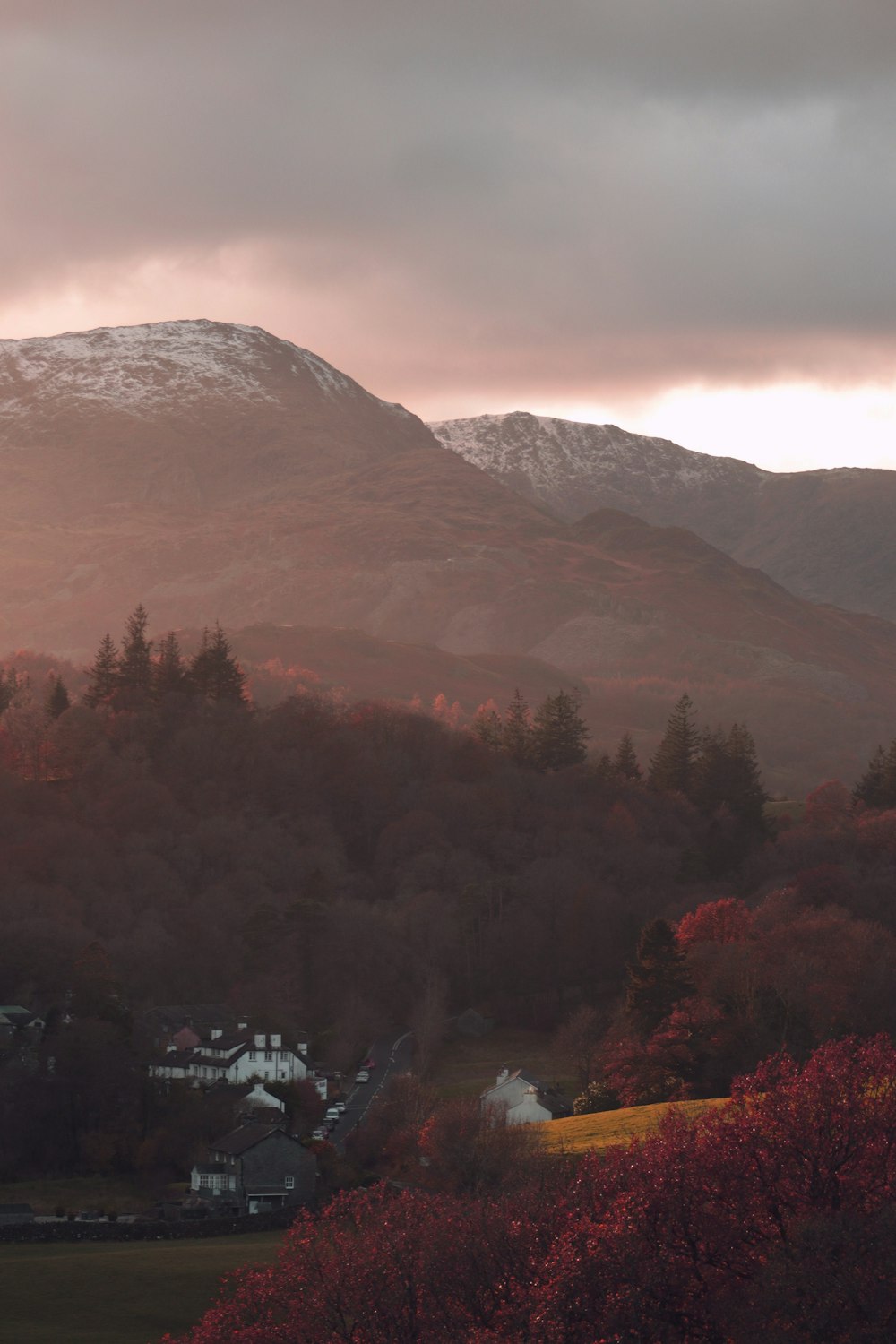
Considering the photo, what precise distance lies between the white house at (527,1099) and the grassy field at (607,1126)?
2.67 metres

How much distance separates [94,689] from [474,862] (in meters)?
30.1

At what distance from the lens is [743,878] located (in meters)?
112

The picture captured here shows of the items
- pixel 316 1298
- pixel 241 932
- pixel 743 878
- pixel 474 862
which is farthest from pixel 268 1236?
pixel 743 878

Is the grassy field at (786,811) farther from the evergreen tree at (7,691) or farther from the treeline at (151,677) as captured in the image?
the evergreen tree at (7,691)

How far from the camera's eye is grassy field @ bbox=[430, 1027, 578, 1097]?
76750 mm

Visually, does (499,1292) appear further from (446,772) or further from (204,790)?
(446,772)

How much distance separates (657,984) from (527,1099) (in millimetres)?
9007

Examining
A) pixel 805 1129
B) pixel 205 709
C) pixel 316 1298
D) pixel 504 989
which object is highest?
pixel 205 709

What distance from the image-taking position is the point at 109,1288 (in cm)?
4344

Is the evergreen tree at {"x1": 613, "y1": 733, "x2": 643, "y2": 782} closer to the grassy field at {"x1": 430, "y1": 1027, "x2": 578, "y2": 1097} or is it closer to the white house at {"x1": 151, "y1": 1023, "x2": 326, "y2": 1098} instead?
the grassy field at {"x1": 430, "y1": 1027, "x2": 578, "y2": 1097}

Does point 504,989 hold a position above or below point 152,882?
below

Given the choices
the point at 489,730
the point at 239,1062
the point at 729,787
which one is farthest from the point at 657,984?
the point at 489,730

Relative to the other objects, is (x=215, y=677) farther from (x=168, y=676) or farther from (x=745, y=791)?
(x=745, y=791)

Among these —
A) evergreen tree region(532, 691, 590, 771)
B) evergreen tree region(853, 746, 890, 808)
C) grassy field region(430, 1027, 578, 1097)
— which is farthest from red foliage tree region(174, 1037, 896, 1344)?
evergreen tree region(853, 746, 890, 808)
